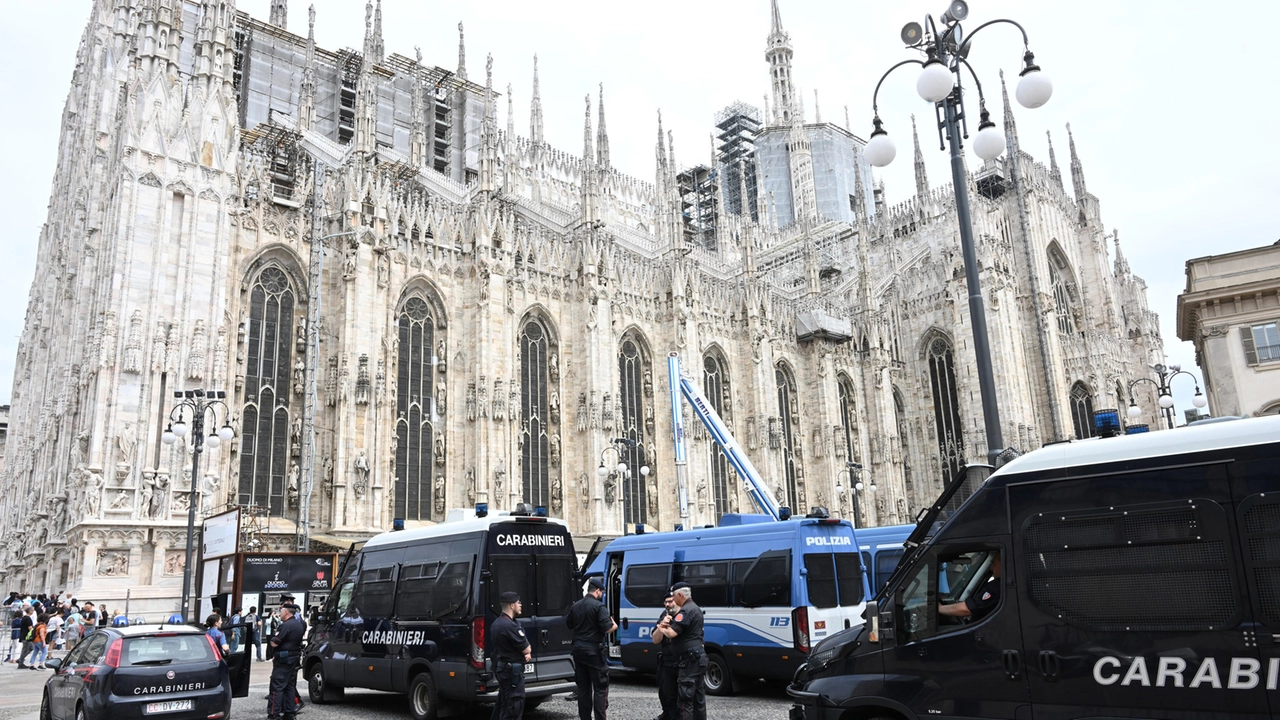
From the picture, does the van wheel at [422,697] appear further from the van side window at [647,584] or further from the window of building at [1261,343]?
the window of building at [1261,343]

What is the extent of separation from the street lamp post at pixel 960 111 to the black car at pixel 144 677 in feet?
29.2

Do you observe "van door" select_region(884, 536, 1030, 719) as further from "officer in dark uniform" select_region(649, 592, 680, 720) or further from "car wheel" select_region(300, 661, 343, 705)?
"car wheel" select_region(300, 661, 343, 705)

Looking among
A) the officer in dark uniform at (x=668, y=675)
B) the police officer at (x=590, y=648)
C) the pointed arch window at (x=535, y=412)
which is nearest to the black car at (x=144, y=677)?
the police officer at (x=590, y=648)

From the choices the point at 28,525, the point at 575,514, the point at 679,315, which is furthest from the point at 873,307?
the point at 28,525

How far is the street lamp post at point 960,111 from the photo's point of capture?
30.1 ft

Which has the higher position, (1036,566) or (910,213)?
(910,213)

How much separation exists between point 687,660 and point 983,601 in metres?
3.32

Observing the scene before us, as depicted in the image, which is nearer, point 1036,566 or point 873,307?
point 1036,566

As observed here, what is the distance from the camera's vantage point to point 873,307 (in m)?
45.3

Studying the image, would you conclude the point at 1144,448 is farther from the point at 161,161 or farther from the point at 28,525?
the point at 28,525

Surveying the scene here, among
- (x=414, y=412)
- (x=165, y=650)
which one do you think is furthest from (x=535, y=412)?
(x=165, y=650)

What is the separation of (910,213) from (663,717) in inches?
1835

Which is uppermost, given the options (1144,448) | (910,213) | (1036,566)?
(910,213)

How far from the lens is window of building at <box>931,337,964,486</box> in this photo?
4653 centimetres
